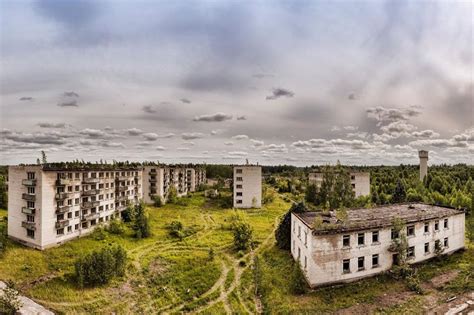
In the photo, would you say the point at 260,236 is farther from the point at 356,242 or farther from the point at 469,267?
the point at 469,267

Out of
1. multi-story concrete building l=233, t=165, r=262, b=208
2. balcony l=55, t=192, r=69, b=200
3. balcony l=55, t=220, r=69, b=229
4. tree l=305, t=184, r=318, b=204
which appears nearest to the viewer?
balcony l=55, t=220, r=69, b=229

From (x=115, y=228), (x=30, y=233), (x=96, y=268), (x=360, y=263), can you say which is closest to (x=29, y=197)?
(x=30, y=233)

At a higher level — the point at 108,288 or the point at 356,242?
the point at 356,242

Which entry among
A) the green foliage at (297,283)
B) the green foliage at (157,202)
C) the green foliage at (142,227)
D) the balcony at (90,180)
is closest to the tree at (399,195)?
the green foliage at (297,283)

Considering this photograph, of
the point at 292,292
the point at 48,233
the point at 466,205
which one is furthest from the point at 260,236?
the point at 466,205

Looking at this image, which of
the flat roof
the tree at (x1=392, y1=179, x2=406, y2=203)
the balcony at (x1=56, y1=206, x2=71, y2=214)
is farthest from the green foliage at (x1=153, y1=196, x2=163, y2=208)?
the tree at (x1=392, y1=179, x2=406, y2=203)

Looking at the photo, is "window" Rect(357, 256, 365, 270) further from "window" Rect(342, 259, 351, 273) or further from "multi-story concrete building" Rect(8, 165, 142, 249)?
"multi-story concrete building" Rect(8, 165, 142, 249)
